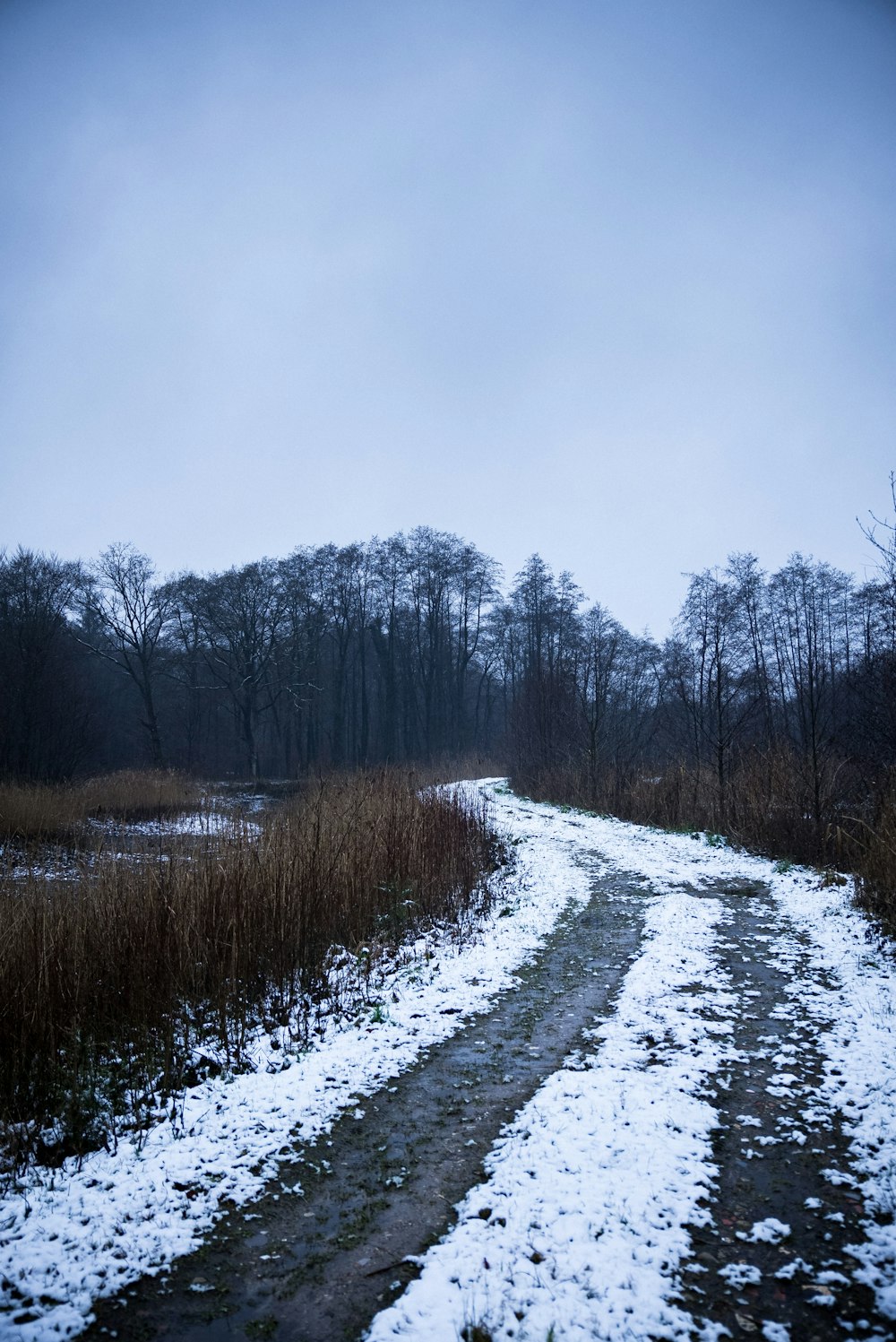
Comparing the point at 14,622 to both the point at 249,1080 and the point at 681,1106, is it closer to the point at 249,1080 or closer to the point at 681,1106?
the point at 249,1080

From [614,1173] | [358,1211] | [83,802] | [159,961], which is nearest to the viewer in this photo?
[358,1211]

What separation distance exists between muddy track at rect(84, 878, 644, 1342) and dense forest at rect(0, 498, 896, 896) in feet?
20.4

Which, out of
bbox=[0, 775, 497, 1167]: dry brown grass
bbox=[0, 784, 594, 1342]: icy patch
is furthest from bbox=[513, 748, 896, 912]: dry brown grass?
bbox=[0, 775, 497, 1167]: dry brown grass

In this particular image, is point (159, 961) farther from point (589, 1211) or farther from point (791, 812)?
point (791, 812)

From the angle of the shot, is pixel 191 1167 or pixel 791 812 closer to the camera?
pixel 191 1167

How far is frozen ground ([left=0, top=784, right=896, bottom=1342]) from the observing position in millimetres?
1924

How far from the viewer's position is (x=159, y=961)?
4371 mm

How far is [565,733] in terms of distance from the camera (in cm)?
2334

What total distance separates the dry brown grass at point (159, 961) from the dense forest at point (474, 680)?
20.8ft

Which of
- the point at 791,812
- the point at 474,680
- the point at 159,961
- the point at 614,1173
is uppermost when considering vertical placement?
the point at 474,680

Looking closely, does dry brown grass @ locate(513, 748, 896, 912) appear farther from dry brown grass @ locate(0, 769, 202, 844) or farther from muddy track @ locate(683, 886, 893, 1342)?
dry brown grass @ locate(0, 769, 202, 844)

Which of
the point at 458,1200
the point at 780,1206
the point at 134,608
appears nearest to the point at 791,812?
the point at 780,1206

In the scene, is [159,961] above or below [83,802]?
above

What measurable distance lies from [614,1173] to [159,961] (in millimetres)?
3208
